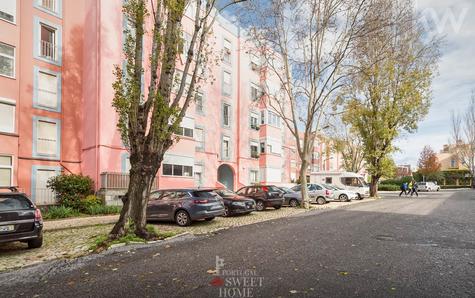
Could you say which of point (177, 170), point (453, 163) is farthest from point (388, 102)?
point (453, 163)

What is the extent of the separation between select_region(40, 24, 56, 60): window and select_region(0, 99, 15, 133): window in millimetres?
3746

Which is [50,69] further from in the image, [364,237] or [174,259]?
[364,237]

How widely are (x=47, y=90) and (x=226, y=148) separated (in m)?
16.2

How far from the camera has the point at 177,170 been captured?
2452 cm

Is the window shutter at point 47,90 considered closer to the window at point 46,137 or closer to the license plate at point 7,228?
the window at point 46,137

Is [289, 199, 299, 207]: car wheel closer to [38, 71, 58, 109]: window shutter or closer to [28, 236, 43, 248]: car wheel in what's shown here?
[38, 71, 58, 109]: window shutter

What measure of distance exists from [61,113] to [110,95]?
124 inches

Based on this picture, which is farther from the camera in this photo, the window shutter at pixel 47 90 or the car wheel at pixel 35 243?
the window shutter at pixel 47 90

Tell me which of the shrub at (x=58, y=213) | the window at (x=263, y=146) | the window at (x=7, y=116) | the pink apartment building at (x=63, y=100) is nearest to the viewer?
the shrub at (x=58, y=213)

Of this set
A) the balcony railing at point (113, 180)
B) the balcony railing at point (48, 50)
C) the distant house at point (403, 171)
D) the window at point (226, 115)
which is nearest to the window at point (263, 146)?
the window at point (226, 115)

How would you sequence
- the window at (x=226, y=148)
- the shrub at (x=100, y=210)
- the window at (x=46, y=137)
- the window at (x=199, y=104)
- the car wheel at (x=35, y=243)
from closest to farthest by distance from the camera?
the car wheel at (x=35, y=243), the shrub at (x=100, y=210), the window at (x=46, y=137), the window at (x=199, y=104), the window at (x=226, y=148)

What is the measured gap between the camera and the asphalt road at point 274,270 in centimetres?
495

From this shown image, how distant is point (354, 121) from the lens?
34531 millimetres

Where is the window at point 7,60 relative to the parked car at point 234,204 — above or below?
above
